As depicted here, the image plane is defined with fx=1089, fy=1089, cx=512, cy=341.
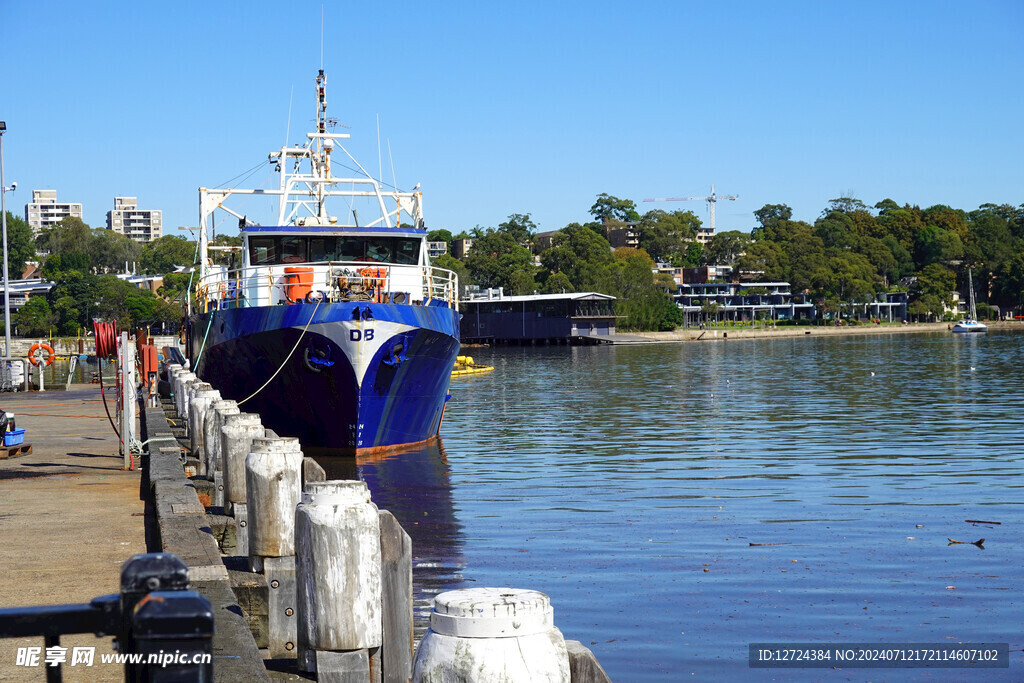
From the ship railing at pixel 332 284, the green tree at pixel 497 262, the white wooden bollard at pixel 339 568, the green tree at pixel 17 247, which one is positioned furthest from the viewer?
the green tree at pixel 17 247

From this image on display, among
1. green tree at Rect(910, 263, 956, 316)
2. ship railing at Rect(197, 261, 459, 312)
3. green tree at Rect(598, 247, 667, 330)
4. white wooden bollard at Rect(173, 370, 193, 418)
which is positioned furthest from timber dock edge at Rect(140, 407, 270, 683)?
green tree at Rect(910, 263, 956, 316)

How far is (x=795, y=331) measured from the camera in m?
171

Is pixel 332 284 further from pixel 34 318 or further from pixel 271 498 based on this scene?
pixel 34 318

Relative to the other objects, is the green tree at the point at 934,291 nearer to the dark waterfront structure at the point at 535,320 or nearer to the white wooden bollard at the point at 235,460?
the dark waterfront structure at the point at 535,320

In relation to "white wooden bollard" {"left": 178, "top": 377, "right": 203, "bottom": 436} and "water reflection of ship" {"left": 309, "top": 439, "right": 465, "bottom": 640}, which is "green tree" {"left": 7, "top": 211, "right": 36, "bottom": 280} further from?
"white wooden bollard" {"left": 178, "top": 377, "right": 203, "bottom": 436}

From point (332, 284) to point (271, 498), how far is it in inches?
659

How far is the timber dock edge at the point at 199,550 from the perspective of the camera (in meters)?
5.69

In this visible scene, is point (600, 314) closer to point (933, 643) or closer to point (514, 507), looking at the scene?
point (514, 507)

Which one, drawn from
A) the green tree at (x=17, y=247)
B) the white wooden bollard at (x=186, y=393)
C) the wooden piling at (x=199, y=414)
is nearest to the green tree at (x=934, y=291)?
the green tree at (x=17, y=247)

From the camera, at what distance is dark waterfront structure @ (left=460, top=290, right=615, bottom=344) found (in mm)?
136125

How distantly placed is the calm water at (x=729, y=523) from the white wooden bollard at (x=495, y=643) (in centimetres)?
696

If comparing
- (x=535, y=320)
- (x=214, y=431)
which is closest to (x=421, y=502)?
(x=214, y=431)

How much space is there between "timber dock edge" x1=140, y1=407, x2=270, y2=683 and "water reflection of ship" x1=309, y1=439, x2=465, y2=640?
9.52ft

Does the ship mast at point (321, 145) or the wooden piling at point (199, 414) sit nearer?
the wooden piling at point (199, 414)
